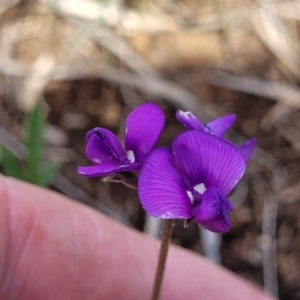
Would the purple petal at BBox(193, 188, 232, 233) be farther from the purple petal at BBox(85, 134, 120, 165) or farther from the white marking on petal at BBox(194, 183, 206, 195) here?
the purple petal at BBox(85, 134, 120, 165)

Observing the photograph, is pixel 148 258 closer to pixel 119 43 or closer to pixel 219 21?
pixel 119 43

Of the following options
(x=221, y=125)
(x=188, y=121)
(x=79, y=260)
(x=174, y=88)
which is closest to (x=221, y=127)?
(x=221, y=125)

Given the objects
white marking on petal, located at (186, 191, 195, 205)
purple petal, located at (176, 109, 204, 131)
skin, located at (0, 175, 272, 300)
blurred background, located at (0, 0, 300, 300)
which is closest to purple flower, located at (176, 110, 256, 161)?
purple petal, located at (176, 109, 204, 131)

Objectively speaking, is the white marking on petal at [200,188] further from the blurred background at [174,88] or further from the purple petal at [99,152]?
the blurred background at [174,88]

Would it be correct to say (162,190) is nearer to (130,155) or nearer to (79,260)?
(130,155)

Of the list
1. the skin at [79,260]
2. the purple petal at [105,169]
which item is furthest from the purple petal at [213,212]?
the skin at [79,260]

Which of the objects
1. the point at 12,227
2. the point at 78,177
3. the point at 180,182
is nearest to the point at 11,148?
the point at 78,177
